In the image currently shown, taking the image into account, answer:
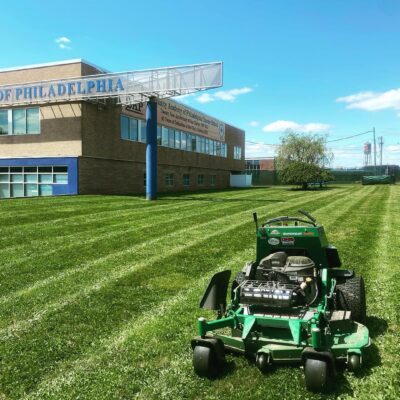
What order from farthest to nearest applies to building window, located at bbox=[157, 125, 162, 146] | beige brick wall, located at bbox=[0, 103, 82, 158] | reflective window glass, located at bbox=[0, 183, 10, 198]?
building window, located at bbox=[157, 125, 162, 146] → reflective window glass, located at bbox=[0, 183, 10, 198] → beige brick wall, located at bbox=[0, 103, 82, 158]

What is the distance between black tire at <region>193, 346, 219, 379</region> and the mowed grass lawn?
0.25 ft

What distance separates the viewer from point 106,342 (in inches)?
194

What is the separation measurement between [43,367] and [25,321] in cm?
141

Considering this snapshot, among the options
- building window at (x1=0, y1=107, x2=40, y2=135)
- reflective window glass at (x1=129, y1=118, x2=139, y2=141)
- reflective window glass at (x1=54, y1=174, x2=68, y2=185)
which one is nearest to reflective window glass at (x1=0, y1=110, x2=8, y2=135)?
building window at (x1=0, y1=107, x2=40, y2=135)

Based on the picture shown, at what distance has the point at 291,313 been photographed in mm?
4297

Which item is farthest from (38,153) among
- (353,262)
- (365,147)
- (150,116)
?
(365,147)

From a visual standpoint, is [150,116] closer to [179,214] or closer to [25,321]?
[179,214]

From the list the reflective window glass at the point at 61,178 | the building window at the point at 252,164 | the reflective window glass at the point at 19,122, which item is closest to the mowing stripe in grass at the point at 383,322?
the reflective window glass at the point at 61,178

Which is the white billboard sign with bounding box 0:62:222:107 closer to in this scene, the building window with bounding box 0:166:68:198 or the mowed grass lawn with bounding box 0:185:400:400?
the building window with bounding box 0:166:68:198

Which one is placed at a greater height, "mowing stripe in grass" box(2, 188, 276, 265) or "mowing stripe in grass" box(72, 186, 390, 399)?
"mowing stripe in grass" box(2, 188, 276, 265)

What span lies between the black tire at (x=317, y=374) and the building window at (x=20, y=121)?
2691 cm

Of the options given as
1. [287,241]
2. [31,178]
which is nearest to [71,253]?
[287,241]

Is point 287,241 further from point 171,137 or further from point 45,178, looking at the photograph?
point 171,137

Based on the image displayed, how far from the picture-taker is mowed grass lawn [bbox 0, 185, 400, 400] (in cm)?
391
